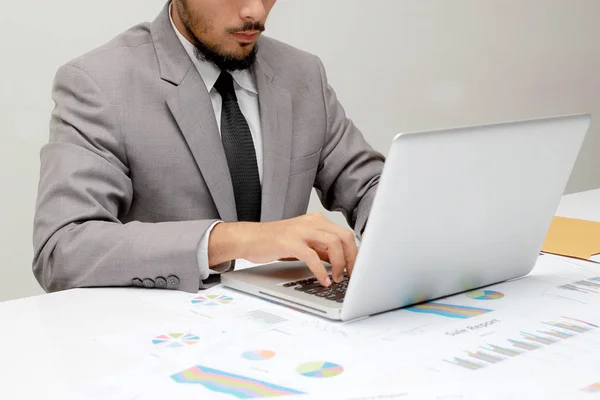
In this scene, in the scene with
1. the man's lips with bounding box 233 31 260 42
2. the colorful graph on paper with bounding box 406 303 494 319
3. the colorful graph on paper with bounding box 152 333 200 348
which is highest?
the man's lips with bounding box 233 31 260 42

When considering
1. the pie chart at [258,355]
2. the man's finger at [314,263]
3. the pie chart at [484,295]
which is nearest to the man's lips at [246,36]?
the man's finger at [314,263]

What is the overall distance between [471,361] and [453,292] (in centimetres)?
25

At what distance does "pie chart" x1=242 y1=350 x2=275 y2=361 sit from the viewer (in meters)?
0.82

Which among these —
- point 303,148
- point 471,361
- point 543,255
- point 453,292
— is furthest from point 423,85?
point 471,361

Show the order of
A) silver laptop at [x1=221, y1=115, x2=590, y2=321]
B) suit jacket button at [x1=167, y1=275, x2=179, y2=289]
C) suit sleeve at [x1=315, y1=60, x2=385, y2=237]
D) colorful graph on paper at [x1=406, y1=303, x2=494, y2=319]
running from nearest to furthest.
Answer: silver laptop at [x1=221, y1=115, x2=590, y2=321]
colorful graph on paper at [x1=406, y1=303, x2=494, y2=319]
suit jacket button at [x1=167, y1=275, x2=179, y2=289]
suit sleeve at [x1=315, y1=60, x2=385, y2=237]

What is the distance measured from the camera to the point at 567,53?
375 cm

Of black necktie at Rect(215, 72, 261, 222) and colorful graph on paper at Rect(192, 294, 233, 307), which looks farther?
black necktie at Rect(215, 72, 261, 222)

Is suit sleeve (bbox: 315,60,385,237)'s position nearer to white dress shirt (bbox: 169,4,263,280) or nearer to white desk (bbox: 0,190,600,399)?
white dress shirt (bbox: 169,4,263,280)

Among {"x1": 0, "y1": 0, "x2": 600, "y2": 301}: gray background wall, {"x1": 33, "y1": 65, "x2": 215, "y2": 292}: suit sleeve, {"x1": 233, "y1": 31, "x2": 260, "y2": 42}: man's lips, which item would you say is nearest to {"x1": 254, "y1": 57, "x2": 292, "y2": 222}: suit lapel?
{"x1": 233, "y1": 31, "x2": 260, "y2": 42}: man's lips

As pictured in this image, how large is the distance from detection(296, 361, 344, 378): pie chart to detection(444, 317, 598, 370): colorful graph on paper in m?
0.13

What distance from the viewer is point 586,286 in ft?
3.71

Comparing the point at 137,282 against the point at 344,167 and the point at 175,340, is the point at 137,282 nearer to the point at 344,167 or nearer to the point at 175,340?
the point at 175,340

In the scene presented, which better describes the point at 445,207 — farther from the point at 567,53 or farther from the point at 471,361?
the point at 567,53

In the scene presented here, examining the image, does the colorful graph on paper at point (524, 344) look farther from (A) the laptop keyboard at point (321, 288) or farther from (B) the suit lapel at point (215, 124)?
→ (B) the suit lapel at point (215, 124)
